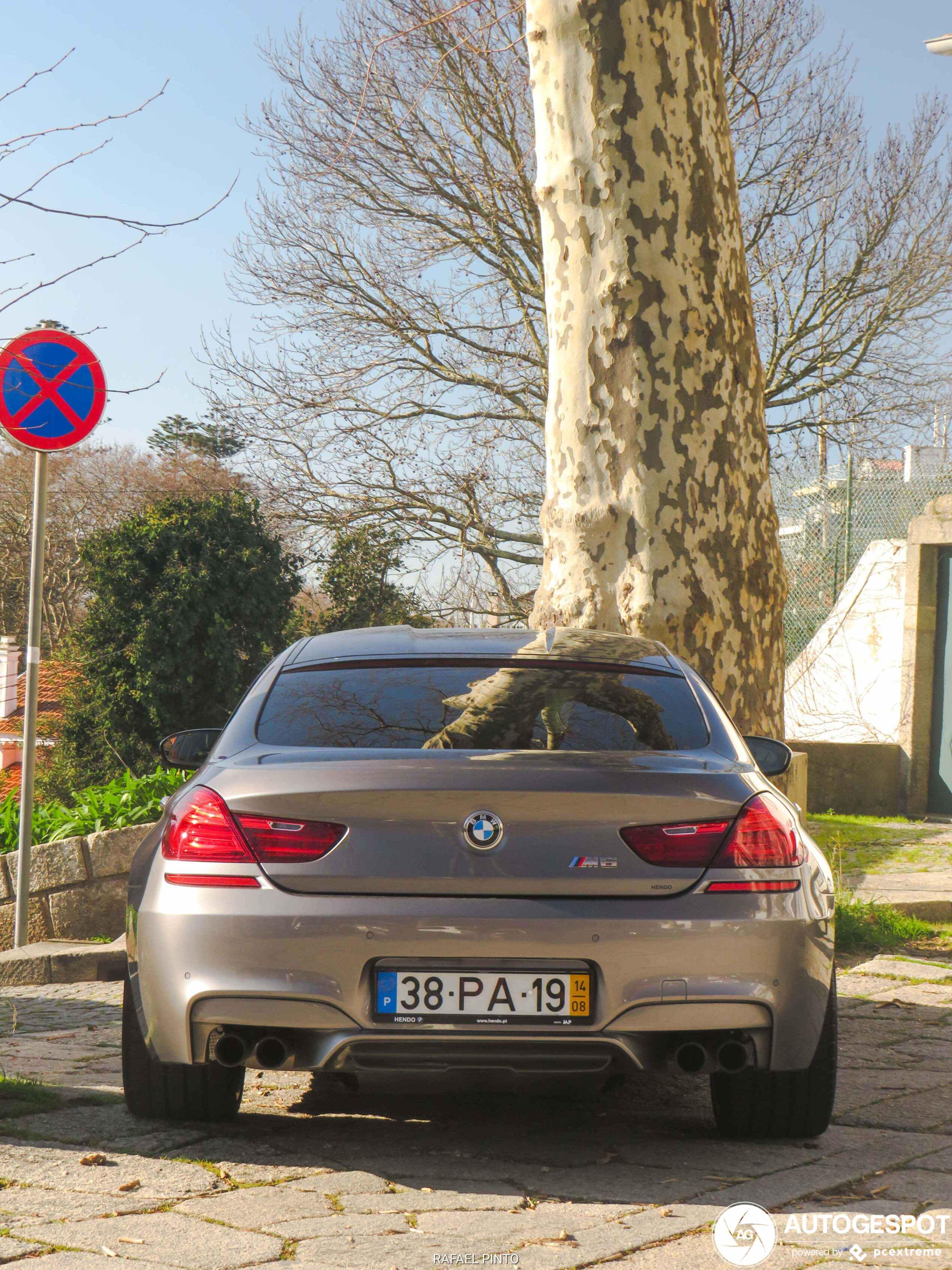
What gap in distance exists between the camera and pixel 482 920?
10.7 feet

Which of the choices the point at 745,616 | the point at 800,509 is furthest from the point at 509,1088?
the point at 800,509

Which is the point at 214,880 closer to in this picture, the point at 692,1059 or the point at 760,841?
the point at 692,1059

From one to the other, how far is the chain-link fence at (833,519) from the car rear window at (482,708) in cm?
1187

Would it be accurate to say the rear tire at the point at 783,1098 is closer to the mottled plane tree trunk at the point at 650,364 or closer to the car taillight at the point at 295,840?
the car taillight at the point at 295,840

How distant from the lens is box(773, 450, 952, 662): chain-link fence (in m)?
15.7

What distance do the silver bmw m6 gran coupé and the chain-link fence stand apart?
12490mm

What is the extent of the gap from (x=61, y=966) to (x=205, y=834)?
3.69 meters

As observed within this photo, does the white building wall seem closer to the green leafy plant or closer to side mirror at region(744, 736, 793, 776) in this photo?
the green leafy plant

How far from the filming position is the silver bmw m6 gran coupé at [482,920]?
3.27 metres

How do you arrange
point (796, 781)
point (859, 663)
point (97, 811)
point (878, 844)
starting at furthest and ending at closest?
point (859, 663), point (878, 844), point (97, 811), point (796, 781)

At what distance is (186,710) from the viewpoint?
1878cm

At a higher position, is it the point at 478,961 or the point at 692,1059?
the point at 478,961

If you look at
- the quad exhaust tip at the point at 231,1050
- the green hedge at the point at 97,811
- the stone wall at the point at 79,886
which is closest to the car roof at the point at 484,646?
the quad exhaust tip at the point at 231,1050

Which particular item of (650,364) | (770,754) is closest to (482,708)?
(770,754)
